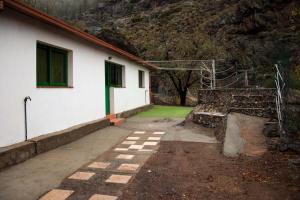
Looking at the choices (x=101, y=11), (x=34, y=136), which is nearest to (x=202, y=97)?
(x=34, y=136)

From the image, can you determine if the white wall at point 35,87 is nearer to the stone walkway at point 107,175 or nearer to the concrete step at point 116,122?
the concrete step at point 116,122

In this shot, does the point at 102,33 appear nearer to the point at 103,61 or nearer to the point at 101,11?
the point at 103,61

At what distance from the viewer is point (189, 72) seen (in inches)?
784

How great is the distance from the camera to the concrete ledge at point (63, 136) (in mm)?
6680

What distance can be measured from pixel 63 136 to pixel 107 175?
2939 millimetres

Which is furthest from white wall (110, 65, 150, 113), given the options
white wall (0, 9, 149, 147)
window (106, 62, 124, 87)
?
white wall (0, 9, 149, 147)

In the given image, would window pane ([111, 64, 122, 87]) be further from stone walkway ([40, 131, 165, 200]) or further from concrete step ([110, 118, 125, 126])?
stone walkway ([40, 131, 165, 200])

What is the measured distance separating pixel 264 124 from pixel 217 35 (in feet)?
79.3

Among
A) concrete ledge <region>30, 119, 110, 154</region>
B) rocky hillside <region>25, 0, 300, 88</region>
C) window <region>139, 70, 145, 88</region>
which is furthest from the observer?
window <region>139, 70, 145, 88</region>

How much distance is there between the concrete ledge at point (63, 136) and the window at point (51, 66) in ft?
4.22

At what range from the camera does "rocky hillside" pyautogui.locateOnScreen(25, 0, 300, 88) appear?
55.4 ft

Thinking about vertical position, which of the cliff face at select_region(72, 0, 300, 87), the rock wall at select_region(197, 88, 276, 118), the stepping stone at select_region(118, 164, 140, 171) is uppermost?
the cliff face at select_region(72, 0, 300, 87)

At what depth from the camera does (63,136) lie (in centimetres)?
771

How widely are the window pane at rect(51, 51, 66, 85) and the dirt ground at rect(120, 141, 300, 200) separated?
3.40m
